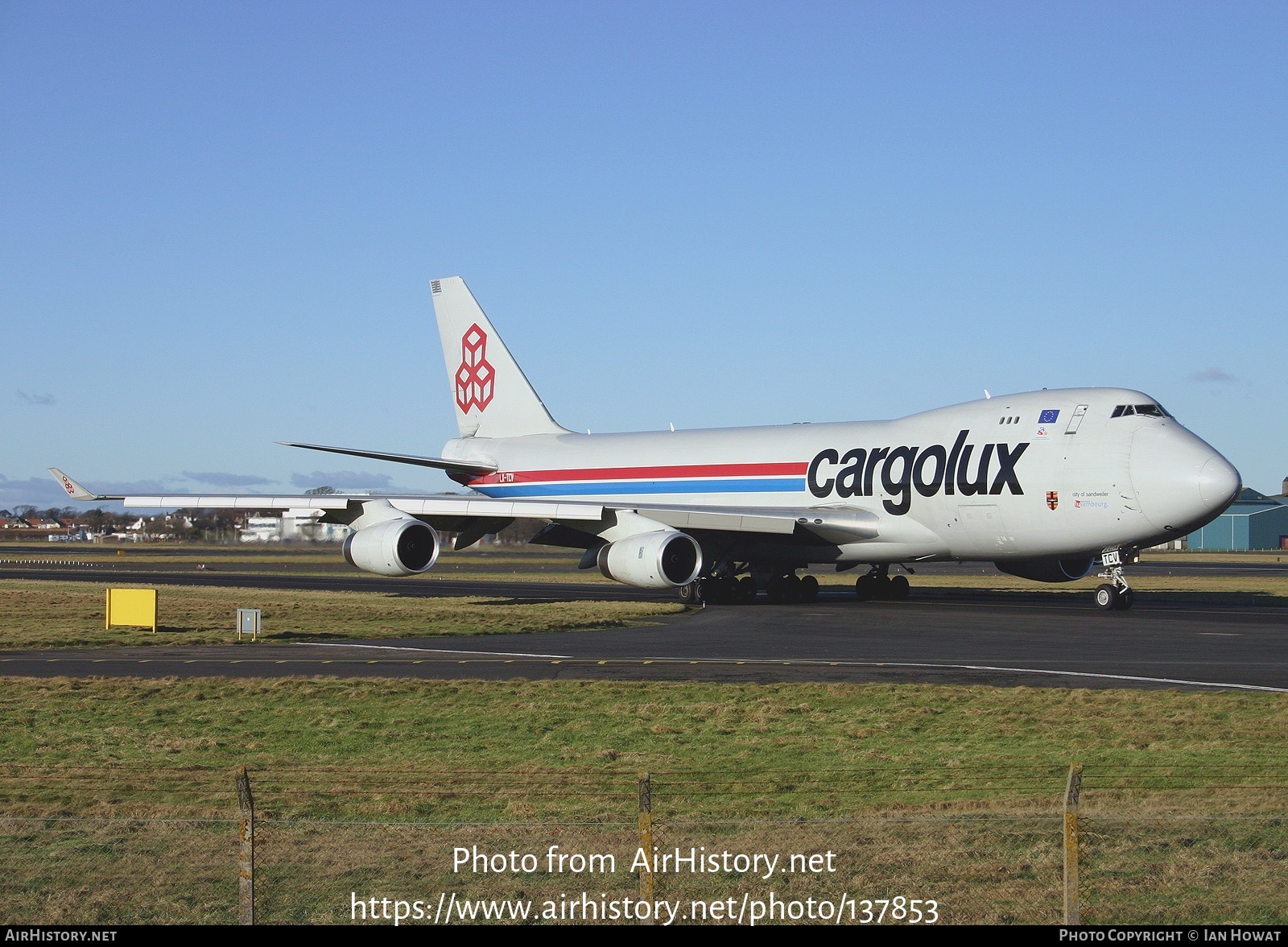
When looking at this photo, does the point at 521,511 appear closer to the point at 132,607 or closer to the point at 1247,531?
the point at 132,607

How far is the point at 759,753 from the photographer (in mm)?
15484

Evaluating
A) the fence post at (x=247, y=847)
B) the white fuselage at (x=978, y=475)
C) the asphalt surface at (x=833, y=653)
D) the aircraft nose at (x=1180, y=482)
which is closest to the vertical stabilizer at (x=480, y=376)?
the white fuselage at (x=978, y=475)

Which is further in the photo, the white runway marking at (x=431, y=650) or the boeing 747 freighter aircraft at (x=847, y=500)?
the boeing 747 freighter aircraft at (x=847, y=500)

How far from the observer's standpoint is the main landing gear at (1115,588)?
36156 millimetres

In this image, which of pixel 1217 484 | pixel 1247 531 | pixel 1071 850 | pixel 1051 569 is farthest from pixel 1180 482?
pixel 1247 531

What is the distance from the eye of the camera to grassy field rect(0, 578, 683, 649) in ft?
101

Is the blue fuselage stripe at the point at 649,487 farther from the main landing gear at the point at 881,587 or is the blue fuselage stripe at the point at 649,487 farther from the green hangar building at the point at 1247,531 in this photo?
the green hangar building at the point at 1247,531

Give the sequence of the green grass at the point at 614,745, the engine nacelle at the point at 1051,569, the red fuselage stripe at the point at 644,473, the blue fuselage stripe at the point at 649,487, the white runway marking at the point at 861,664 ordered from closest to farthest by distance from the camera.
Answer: the green grass at the point at 614,745, the white runway marking at the point at 861,664, the engine nacelle at the point at 1051,569, the blue fuselage stripe at the point at 649,487, the red fuselage stripe at the point at 644,473

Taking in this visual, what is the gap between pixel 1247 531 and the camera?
454 feet

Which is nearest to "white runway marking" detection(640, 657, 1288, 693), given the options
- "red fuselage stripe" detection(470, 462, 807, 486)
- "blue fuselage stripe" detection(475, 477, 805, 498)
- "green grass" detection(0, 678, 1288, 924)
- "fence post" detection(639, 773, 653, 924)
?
"green grass" detection(0, 678, 1288, 924)

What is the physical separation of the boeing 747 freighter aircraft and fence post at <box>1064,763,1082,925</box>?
27.4 m

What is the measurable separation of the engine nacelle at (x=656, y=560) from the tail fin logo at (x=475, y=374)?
16.7 meters

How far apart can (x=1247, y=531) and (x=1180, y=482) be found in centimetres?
11560

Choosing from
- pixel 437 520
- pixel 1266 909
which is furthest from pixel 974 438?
pixel 1266 909
